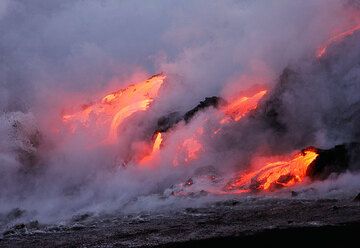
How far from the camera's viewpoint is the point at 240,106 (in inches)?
1447

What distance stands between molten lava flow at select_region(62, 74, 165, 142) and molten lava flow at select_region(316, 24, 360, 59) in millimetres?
15536

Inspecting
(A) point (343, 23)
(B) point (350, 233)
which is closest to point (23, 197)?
(A) point (343, 23)

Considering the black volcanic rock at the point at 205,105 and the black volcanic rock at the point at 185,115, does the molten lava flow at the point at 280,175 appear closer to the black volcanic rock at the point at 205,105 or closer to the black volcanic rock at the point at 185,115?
the black volcanic rock at the point at 205,105

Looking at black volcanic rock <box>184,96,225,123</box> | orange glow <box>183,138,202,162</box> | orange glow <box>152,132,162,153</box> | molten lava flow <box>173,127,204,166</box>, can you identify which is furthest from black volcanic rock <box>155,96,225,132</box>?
orange glow <box>183,138,202,162</box>

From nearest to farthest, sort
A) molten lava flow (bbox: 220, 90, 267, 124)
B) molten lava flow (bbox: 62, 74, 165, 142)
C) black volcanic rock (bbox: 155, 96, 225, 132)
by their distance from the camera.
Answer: molten lava flow (bbox: 220, 90, 267, 124), black volcanic rock (bbox: 155, 96, 225, 132), molten lava flow (bbox: 62, 74, 165, 142)

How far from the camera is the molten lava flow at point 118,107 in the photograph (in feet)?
144

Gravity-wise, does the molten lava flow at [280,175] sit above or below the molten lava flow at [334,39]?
below

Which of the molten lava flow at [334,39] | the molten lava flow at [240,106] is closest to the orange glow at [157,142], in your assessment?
the molten lava flow at [240,106]

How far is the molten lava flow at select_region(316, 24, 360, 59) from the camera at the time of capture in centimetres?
3378

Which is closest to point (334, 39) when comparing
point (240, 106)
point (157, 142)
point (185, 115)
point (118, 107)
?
point (240, 106)

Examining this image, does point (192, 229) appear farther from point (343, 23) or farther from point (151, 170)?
point (343, 23)

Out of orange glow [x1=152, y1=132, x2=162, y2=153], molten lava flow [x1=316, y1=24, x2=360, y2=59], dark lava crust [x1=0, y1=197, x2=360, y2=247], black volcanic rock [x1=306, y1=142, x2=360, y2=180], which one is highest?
molten lava flow [x1=316, y1=24, x2=360, y2=59]

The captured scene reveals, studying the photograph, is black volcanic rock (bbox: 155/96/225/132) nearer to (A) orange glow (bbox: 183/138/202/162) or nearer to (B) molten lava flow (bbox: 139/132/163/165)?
(B) molten lava flow (bbox: 139/132/163/165)

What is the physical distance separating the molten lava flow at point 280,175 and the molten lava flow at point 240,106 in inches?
314
